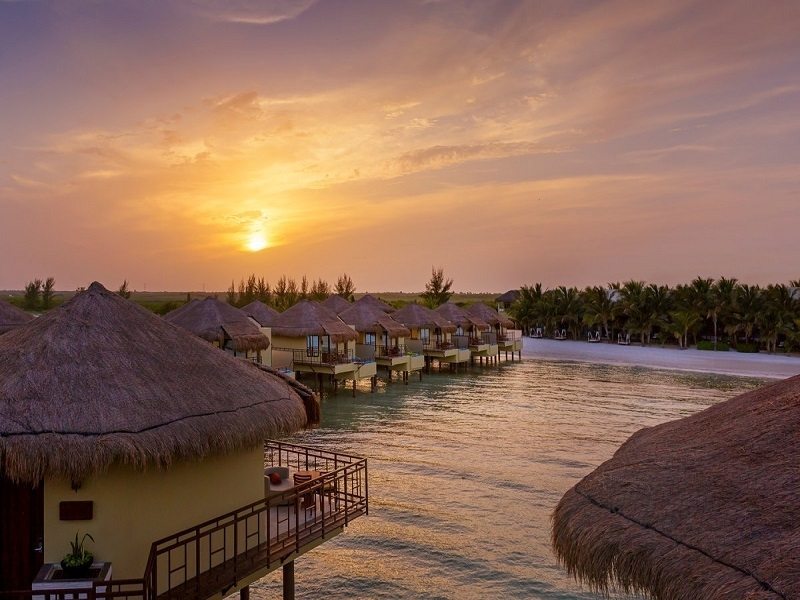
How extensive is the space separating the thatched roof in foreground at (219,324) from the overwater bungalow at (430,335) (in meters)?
16.5

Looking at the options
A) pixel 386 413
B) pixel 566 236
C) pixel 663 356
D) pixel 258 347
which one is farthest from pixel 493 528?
pixel 663 356

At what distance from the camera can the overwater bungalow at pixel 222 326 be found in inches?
1025

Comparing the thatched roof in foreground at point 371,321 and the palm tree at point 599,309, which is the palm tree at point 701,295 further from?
the thatched roof in foreground at point 371,321

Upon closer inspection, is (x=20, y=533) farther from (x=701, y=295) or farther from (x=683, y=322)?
(x=701, y=295)

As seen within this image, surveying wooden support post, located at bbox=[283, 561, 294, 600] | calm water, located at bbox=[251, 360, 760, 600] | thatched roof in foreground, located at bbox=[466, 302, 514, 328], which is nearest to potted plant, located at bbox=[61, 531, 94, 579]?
wooden support post, located at bbox=[283, 561, 294, 600]

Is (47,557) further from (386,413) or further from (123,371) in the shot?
(386,413)

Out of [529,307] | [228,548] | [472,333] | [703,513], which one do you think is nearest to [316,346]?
[472,333]

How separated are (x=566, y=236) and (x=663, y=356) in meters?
16.4

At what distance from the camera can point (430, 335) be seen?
45406mm

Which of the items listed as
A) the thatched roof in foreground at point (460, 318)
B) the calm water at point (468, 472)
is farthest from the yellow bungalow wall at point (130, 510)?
the thatched roof in foreground at point (460, 318)

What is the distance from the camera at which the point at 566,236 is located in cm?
4356

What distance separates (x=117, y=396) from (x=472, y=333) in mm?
43958

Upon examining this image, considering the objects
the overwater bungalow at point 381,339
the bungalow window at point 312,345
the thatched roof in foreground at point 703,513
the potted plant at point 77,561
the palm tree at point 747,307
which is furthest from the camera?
the palm tree at point 747,307

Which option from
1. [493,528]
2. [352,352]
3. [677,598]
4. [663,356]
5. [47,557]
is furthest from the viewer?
[663,356]
